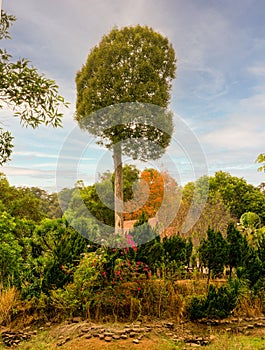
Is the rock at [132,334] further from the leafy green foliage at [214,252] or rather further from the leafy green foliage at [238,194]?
the leafy green foliage at [238,194]

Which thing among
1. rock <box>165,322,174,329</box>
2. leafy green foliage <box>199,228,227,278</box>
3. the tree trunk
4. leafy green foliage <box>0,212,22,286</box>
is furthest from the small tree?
the tree trunk

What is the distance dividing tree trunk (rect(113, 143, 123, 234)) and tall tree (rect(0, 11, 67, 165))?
6758 mm

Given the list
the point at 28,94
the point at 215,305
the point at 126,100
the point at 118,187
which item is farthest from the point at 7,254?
the point at 126,100

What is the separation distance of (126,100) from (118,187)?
2614 millimetres

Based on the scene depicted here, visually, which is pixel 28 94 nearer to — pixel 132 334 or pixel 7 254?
pixel 132 334

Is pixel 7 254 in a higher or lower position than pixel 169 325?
higher

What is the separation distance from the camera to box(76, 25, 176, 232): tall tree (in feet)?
34.7

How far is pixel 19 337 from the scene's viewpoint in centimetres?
397

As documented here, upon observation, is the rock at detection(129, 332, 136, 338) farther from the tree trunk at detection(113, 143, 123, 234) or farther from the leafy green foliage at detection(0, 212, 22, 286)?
the tree trunk at detection(113, 143, 123, 234)

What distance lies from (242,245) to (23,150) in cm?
427

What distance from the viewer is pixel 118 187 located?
10.5 metres

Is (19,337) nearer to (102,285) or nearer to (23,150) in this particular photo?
(102,285)

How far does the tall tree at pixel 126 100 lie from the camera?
1057 centimetres

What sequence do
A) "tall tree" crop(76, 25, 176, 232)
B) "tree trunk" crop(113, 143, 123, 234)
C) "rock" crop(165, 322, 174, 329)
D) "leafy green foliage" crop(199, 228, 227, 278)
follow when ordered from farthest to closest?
1. "tall tree" crop(76, 25, 176, 232)
2. "tree trunk" crop(113, 143, 123, 234)
3. "leafy green foliage" crop(199, 228, 227, 278)
4. "rock" crop(165, 322, 174, 329)
